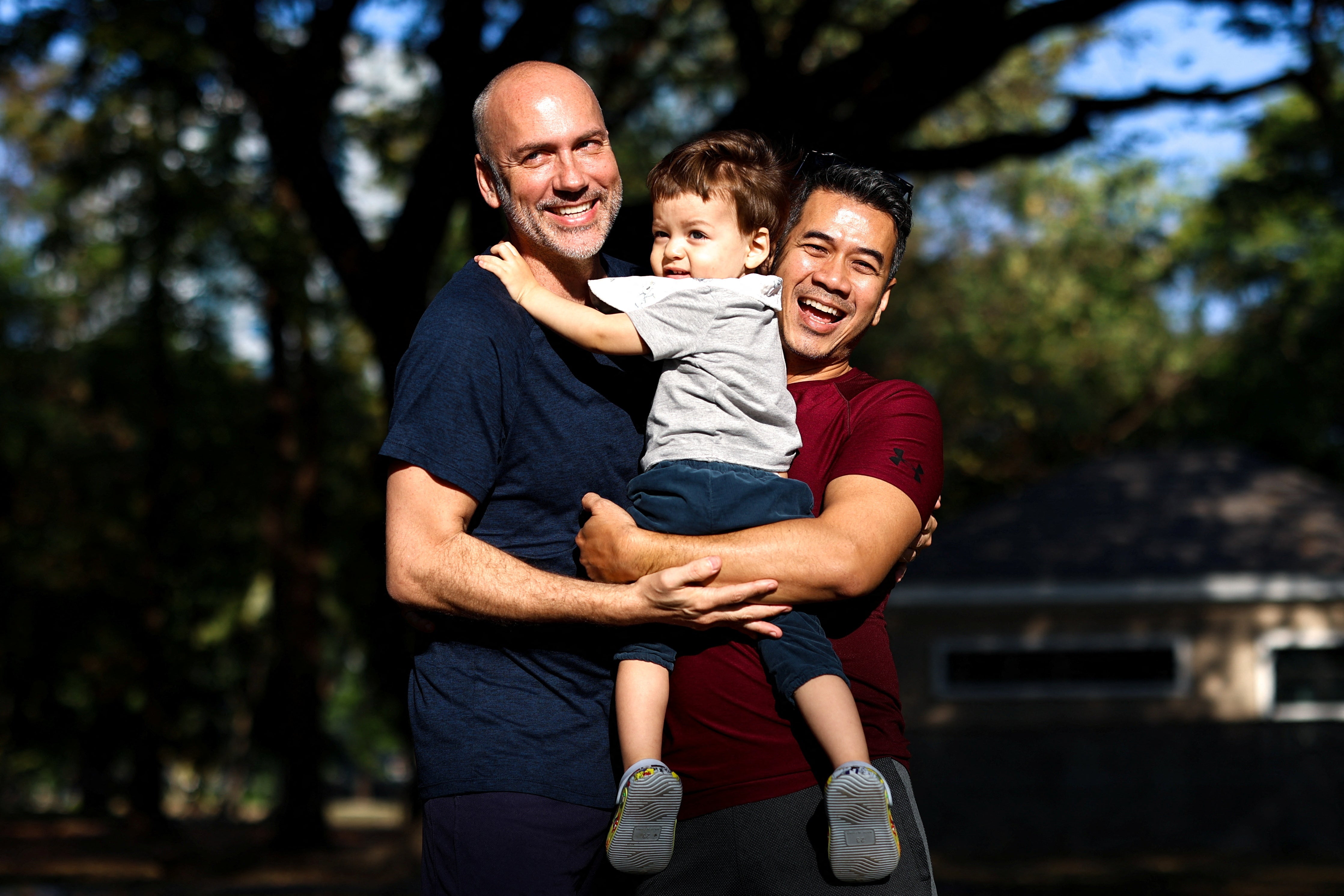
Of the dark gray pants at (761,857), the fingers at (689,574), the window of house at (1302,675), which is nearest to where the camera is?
the fingers at (689,574)

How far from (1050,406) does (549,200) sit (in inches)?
1127

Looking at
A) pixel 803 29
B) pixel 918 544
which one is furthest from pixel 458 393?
pixel 803 29

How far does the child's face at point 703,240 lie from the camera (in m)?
3.71

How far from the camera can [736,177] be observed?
3.70 meters

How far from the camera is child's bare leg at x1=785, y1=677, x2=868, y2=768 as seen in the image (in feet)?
10.1

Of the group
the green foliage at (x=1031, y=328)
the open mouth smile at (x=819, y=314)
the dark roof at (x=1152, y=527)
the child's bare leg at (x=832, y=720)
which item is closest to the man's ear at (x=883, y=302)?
the open mouth smile at (x=819, y=314)

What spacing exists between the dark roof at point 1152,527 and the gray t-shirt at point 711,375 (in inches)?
663

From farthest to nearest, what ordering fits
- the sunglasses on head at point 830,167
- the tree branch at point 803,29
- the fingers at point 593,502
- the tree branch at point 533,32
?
the tree branch at point 803,29
the tree branch at point 533,32
the sunglasses on head at point 830,167
the fingers at point 593,502

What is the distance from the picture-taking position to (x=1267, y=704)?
62.9 ft

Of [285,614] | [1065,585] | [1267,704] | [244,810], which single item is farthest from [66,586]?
[244,810]

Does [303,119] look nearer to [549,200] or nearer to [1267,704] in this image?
[549,200]

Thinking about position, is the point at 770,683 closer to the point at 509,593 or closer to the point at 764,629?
the point at 764,629

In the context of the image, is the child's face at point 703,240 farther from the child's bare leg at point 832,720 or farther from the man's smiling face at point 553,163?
the child's bare leg at point 832,720

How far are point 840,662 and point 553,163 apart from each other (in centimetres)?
146
